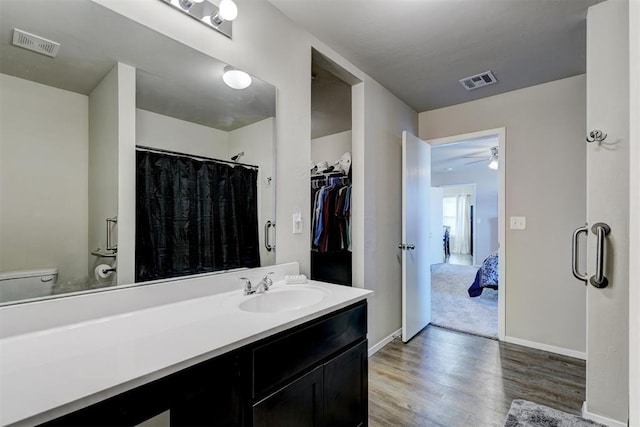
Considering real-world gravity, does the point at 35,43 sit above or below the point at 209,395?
above

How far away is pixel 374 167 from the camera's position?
262 centimetres

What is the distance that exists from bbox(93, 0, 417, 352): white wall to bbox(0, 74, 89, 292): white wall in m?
→ 0.46

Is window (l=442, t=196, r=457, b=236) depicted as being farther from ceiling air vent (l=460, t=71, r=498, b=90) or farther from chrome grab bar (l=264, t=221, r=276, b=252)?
chrome grab bar (l=264, t=221, r=276, b=252)

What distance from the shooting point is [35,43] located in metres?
0.98

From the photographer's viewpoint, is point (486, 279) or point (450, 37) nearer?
point (450, 37)

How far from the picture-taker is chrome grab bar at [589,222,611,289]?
5.41 ft

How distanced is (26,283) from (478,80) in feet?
10.5

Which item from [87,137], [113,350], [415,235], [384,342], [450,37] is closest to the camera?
[113,350]

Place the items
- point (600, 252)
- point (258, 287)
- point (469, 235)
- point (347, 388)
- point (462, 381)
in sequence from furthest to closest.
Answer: point (469, 235)
point (462, 381)
point (600, 252)
point (258, 287)
point (347, 388)

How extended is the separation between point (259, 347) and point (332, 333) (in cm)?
39

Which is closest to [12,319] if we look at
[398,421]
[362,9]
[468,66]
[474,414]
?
[398,421]

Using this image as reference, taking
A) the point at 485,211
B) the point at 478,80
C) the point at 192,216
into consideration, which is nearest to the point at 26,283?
the point at 192,216

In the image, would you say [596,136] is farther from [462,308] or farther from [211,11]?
[462,308]

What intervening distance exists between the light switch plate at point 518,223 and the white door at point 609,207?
1.10 meters
